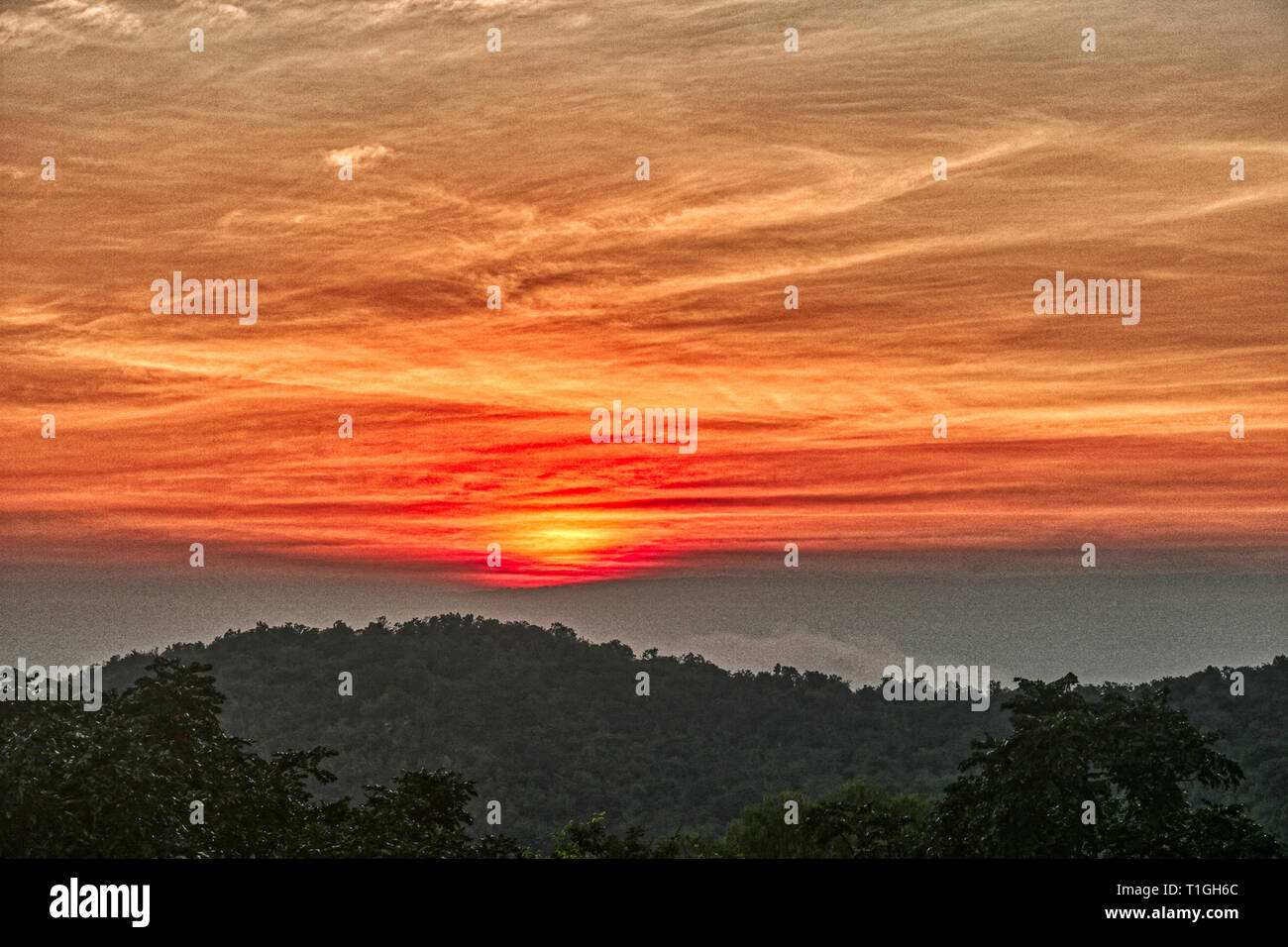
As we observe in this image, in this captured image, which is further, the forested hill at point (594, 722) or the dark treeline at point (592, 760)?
the forested hill at point (594, 722)

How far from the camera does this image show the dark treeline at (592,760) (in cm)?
2391

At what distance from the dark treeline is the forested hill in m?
0.35

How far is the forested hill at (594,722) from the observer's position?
85125mm

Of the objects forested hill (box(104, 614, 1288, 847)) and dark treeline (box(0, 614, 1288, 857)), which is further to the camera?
forested hill (box(104, 614, 1288, 847))

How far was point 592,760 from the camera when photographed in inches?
3922

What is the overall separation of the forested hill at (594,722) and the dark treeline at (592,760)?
1.16 ft

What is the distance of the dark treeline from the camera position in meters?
23.9

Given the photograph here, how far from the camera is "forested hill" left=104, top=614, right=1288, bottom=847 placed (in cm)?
8512

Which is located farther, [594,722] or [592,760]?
[594,722]

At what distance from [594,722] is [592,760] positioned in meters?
17.9

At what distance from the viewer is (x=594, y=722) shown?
118 metres
